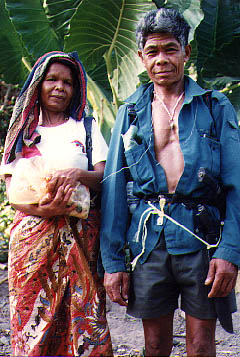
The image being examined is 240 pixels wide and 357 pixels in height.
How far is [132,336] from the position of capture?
3295mm

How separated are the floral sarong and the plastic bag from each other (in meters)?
0.14

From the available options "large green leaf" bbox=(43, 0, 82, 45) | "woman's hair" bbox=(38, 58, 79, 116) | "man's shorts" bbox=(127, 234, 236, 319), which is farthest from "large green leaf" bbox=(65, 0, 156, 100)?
"man's shorts" bbox=(127, 234, 236, 319)

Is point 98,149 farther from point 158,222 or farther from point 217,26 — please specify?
point 217,26

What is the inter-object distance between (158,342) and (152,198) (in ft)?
2.16

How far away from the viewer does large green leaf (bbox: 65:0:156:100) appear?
3.95 m

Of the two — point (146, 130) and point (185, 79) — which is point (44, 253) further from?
point (185, 79)

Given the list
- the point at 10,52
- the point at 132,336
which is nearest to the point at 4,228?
the point at 10,52

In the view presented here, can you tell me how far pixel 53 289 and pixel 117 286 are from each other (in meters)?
0.34

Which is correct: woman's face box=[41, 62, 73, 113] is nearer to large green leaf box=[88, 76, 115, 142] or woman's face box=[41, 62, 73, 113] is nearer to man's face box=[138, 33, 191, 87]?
man's face box=[138, 33, 191, 87]

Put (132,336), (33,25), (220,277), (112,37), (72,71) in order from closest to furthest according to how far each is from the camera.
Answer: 1. (220,277)
2. (72,71)
3. (132,336)
4. (112,37)
5. (33,25)

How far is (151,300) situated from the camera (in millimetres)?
2012

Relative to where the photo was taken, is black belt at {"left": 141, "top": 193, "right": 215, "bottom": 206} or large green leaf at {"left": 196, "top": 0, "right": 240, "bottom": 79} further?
large green leaf at {"left": 196, "top": 0, "right": 240, "bottom": 79}

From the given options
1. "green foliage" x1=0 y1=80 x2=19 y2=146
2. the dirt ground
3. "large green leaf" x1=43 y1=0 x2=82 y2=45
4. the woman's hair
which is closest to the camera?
the woman's hair

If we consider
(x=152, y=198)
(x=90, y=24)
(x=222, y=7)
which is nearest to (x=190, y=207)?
(x=152, y=198)
